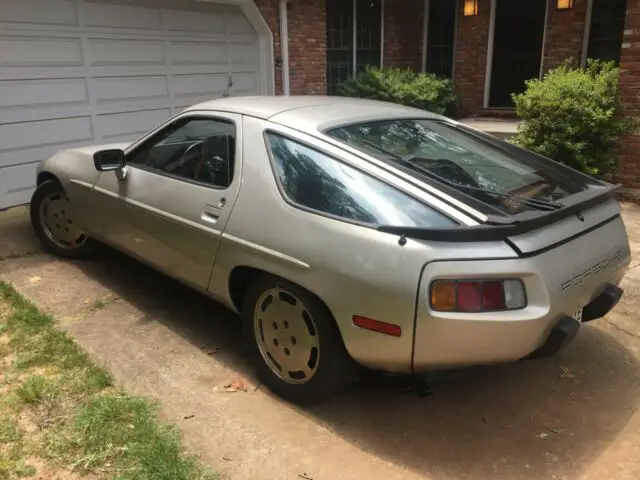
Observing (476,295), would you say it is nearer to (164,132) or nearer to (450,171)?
(450,171)

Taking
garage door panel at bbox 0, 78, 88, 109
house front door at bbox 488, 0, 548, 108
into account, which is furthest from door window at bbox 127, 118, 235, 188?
house front door at bbox 488, 0, 548, 108

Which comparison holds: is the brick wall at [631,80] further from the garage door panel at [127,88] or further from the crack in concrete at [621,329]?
the garage door panel at [127,88]

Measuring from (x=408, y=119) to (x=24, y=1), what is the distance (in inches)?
209

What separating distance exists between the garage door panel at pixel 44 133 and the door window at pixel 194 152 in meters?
3.51

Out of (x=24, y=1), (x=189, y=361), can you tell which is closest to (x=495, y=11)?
(x=24, y=1)

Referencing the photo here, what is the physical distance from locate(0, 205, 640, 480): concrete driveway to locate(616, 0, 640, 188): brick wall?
3.92 meters

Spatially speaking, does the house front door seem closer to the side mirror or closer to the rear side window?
the side mirror

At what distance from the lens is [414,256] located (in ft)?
8.38

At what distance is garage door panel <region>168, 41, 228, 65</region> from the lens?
8648 millimetres

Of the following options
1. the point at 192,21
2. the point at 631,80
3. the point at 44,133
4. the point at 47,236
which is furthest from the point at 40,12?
the point at 631,80

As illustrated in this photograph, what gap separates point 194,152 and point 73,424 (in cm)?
182

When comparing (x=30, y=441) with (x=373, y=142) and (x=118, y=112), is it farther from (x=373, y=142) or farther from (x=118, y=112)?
(x=118, y=112)

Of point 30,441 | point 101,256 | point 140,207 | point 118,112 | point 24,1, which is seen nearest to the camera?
point 30,441

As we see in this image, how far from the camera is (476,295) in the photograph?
8.39 ft
